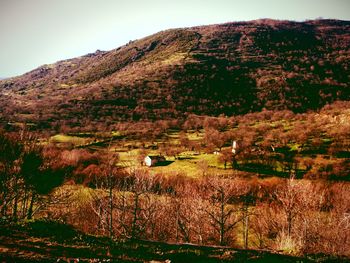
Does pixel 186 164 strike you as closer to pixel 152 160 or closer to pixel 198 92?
pixel 152 160

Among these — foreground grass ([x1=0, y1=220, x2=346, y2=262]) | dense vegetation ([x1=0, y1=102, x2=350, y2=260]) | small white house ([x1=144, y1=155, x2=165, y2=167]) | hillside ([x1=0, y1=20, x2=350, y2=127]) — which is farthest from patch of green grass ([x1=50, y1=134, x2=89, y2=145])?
foreground grass ([x1=0, y1=220, x2=346, y2=262])

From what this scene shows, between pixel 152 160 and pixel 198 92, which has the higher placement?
pixel 198 92

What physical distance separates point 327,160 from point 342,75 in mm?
126603

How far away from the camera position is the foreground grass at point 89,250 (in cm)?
1501

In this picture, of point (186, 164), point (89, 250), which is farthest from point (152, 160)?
point (89, 250)

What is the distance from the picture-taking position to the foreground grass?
1501cm

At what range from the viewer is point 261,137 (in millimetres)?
108062

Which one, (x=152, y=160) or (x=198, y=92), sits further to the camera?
(x=198, y=92)

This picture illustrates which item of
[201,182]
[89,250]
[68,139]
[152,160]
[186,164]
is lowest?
[186,164]

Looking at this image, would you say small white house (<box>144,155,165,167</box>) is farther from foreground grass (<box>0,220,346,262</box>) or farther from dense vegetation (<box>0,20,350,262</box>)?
foreground grass (<box>0,220,346,262</box>)

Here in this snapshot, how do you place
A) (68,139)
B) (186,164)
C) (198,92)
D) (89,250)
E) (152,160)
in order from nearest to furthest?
1. (89,250)
2. (186,164)
3. (152,160)
4. (68,139)
5. (198,92)

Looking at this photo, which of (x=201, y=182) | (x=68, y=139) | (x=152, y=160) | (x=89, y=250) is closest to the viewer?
(x=89, y=250)

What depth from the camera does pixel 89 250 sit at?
16438 mm

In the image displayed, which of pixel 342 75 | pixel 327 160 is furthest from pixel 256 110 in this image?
pixel 327 160
